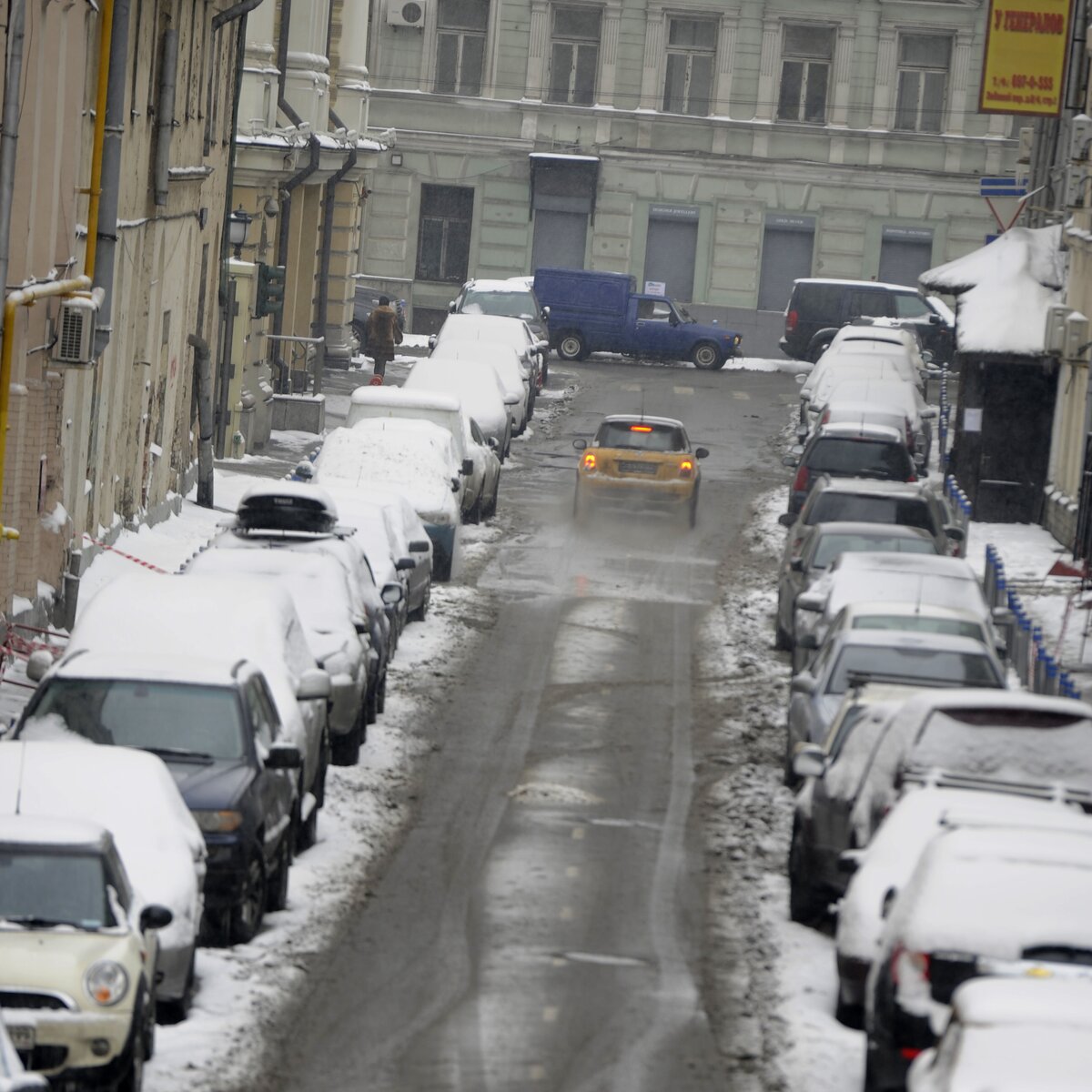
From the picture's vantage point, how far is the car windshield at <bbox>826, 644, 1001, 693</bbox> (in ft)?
54.7

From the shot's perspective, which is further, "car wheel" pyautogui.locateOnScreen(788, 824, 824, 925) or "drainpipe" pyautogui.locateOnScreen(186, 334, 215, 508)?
"drainpipe" pyautogui.locateOnScreen(186, 334, 215, 508)

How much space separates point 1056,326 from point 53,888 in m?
24.0

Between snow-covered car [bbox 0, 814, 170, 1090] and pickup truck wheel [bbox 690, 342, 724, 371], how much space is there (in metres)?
42.4

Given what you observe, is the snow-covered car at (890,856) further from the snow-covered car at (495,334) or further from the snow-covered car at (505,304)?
the snow-covered car at (505,304)

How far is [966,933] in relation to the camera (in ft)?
32.5

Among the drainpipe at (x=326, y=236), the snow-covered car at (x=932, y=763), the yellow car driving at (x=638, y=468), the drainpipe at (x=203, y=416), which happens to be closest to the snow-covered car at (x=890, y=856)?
the snow-covered car at (x=932, y=763)

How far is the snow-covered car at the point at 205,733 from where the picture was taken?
1269cm

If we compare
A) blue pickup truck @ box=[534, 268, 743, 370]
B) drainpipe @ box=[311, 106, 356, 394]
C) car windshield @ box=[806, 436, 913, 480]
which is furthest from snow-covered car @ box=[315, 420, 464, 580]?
blue pickup truck @ box=[534, 268, 743, 370]

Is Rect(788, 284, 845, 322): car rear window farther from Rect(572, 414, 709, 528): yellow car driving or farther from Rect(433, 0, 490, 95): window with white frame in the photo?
Rect(572, 414, 709, 528): yellow car driving

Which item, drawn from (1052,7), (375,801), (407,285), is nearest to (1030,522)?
(1052,7)

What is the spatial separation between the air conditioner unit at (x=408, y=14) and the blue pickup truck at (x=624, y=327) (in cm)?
1139

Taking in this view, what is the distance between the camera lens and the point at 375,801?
1667cm

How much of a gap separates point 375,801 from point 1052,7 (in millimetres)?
24330

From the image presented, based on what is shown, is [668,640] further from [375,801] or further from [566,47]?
[566,47]
